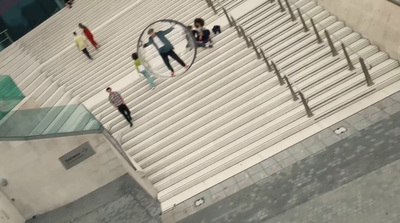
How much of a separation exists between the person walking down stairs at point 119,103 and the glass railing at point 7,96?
11.1 feet

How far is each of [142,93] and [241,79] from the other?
3359 millimetres

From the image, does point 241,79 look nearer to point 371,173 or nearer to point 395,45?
point 395,45

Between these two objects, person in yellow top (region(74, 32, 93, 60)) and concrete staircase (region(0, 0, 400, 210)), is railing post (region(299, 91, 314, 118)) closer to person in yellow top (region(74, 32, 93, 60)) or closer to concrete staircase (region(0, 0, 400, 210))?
concrete staircase (region(0, 0, 400, 210))

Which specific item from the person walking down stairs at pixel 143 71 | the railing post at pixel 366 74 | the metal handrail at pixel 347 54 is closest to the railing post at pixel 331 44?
the metal handrail at pixel 347 54

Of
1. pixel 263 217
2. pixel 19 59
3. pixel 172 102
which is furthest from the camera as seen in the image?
pixel 19 59

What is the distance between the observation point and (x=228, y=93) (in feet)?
36.8

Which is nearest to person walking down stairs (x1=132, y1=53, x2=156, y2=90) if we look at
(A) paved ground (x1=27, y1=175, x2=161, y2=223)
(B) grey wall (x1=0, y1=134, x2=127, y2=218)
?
(B) grey wall (x1=0, y1=134, x2=127, y2=218)

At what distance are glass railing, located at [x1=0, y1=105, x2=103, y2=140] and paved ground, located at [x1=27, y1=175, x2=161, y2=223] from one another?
1871 mm

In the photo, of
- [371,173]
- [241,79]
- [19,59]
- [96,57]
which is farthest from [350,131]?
[19,59]

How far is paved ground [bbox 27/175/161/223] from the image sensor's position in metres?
10.1

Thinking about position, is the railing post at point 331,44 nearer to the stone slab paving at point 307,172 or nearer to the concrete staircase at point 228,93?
the concrete staircase at point 228,93

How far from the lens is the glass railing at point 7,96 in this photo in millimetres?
11875

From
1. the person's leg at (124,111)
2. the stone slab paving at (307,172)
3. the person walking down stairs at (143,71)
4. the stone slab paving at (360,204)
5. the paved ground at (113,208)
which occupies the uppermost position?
the person walking down stairs at (143,71)

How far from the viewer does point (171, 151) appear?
10.8m
